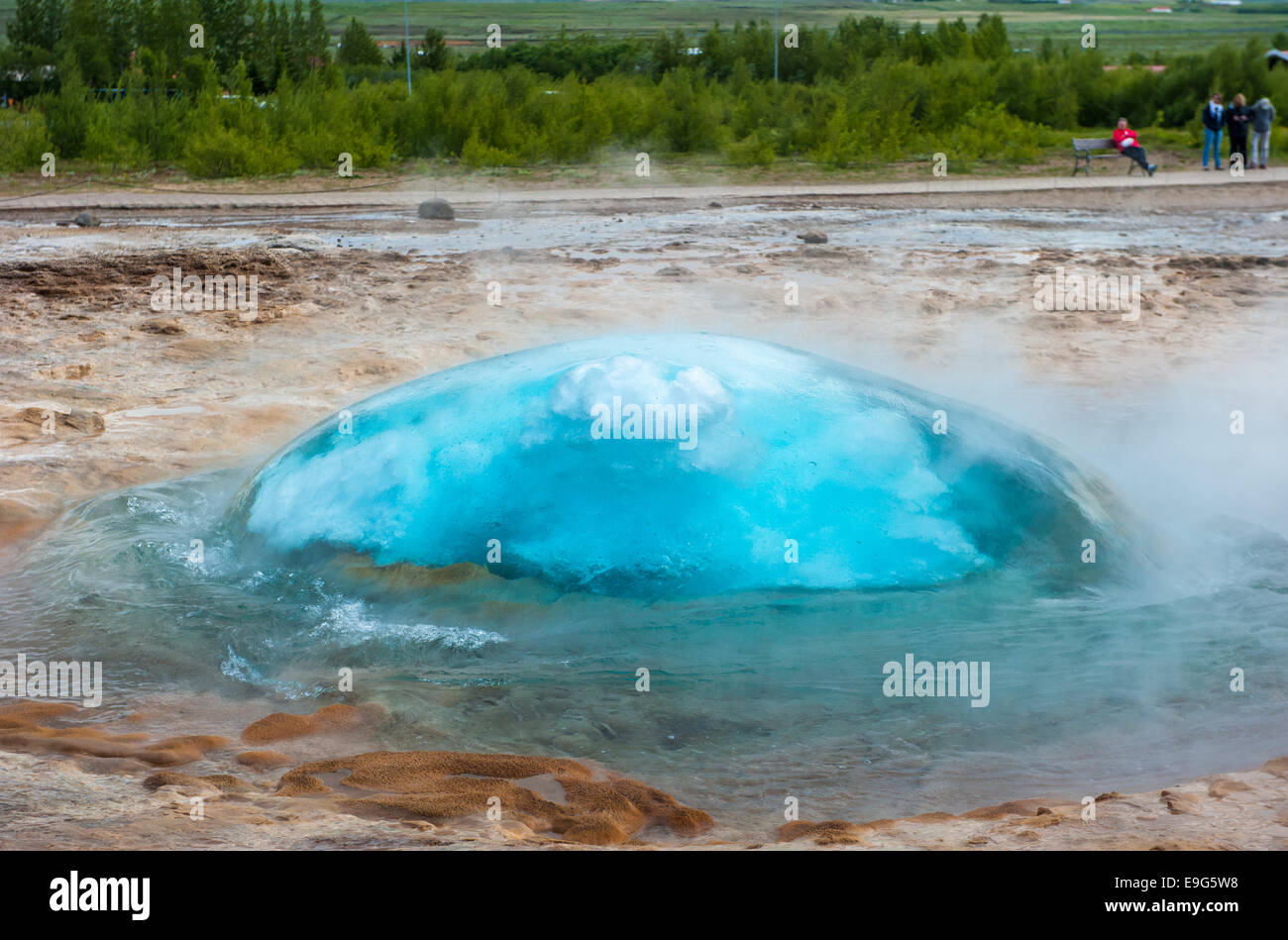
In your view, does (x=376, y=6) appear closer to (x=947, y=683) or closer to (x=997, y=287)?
(x=997, y=287)

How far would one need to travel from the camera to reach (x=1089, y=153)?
1927 cm

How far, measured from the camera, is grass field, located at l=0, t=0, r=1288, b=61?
64.8 metres

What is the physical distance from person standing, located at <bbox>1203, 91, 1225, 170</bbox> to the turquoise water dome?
1632cm

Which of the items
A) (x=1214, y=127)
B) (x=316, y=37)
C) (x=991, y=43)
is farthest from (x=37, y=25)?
(x=1214, y=127)

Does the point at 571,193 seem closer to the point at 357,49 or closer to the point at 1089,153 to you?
the point at 1089,153

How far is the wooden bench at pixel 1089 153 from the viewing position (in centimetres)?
1891

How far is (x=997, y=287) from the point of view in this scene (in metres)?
11.0

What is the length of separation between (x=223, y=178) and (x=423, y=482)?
15.6 metres

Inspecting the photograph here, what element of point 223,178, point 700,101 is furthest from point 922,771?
point 700,101

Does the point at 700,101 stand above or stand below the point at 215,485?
above

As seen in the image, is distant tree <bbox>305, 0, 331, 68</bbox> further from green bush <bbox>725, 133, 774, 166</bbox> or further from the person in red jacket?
the person in red jacket

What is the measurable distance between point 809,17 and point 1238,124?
183 feet

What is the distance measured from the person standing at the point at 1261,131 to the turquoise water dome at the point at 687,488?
16.8m

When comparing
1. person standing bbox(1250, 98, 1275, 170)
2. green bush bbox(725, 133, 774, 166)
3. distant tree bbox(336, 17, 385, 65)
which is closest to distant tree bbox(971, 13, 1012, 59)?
person standing bbox(1250, 98, 1275, 170)
